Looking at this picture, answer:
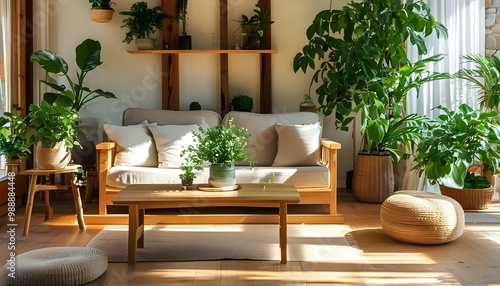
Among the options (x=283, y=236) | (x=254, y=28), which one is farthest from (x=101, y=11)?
(x=283, y=236)

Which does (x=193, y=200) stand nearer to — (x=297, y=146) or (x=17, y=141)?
(x=17, y=141)

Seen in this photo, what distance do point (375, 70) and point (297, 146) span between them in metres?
Answer: 1.04

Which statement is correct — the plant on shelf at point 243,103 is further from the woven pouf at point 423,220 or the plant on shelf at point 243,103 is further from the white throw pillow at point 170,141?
the woven pouf at point 423,220

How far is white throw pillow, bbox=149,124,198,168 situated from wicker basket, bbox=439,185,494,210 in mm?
2456

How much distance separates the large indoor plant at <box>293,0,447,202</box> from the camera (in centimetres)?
630

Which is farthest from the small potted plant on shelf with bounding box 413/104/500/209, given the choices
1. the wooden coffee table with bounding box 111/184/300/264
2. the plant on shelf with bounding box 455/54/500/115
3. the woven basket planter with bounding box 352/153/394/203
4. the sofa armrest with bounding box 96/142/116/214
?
the sofa armrest with bounding box 96/142/116/214

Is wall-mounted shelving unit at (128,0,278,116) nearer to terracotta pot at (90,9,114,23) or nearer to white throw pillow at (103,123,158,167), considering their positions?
terracotta pot at (90,9,114,23)

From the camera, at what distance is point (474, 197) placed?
20.6ft

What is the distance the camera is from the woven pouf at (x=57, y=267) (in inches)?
149

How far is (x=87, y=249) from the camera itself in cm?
425

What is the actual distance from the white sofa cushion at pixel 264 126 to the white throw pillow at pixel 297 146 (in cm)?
13

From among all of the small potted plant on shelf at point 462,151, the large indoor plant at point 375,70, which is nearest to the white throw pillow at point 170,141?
the large indoor plant at point 375,70

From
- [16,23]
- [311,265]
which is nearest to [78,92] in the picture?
[16,23]

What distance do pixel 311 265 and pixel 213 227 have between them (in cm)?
134
